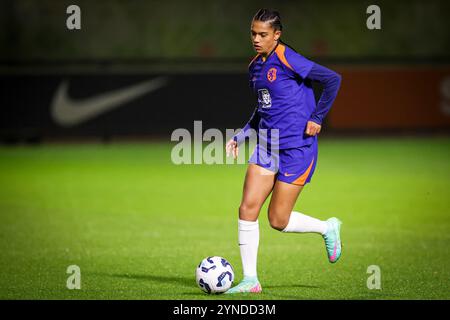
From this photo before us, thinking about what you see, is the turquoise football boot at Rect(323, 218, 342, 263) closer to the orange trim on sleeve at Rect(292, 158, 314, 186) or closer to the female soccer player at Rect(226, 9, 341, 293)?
the female soccer player at Rect(226, 9, 341, 293)

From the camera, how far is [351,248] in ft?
27.3

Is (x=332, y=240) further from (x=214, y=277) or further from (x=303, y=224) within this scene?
(x=214, y=277)

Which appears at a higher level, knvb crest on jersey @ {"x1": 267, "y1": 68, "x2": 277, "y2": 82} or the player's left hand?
knvb crest on jersey @ {"x1": 267, "y1": 68, "x2": 277, "y2": 82}

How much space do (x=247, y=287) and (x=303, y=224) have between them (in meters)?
0.74

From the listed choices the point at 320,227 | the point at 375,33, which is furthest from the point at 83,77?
the point at 320,227

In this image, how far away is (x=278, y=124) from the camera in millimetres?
6379

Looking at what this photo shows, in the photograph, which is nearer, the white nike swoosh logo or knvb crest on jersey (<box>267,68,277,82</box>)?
knvb crest on jersey (<box>267,68,277,82</box>)

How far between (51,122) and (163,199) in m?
7.63

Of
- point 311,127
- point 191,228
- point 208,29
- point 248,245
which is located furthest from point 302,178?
point 208,29

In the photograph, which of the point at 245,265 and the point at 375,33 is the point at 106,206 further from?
the point at 375,33

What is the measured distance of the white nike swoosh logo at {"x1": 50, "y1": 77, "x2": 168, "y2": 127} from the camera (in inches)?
726

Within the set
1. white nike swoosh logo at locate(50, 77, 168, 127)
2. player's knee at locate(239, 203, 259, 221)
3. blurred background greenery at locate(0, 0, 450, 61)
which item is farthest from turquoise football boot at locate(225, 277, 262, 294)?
blurred background greenery at locate(0, 0, 450, 61)

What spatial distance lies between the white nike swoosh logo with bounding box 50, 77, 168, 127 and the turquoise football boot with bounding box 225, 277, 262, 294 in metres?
12.6

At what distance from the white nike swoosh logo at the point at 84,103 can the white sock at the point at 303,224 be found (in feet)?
40.3
